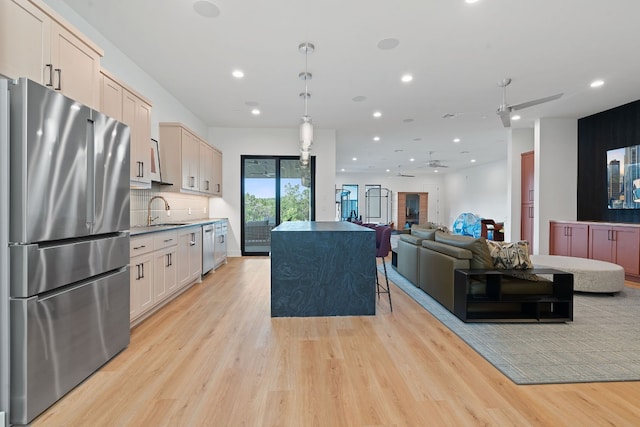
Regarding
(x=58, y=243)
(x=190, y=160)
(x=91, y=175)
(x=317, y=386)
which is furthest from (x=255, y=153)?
(x=317, y=386)

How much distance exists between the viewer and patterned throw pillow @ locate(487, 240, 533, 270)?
3.22m

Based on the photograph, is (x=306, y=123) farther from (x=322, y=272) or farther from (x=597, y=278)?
(x=597, y=278)

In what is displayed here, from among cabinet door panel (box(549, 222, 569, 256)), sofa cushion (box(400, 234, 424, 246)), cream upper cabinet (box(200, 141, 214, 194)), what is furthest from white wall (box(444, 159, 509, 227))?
cream upper cabinet (box(200, 141, 214, 194))

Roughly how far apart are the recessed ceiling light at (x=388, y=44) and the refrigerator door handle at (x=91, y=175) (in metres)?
2.92

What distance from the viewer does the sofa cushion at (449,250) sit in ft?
10.5

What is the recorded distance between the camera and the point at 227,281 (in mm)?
4820

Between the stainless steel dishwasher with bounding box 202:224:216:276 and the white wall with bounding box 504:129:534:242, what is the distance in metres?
6.59

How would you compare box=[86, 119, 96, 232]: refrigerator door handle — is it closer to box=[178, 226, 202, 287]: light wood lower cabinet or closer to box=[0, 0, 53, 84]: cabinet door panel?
box=[0, 0, 53, 84]: cabinet door panel

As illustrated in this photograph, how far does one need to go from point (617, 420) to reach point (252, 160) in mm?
6840

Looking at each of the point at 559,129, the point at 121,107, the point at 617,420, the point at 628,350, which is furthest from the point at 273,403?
the point at 559,129

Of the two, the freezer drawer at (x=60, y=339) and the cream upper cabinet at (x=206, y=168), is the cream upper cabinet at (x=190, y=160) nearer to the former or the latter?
the cream upper cabinet at (x=206, y=168)

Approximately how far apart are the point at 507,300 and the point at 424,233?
154cm

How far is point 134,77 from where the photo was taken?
397cm

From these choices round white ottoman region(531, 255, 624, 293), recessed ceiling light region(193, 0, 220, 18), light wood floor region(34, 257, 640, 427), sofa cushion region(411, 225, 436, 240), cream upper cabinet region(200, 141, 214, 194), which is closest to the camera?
light wood floor region(34, 257, 640, 427)
